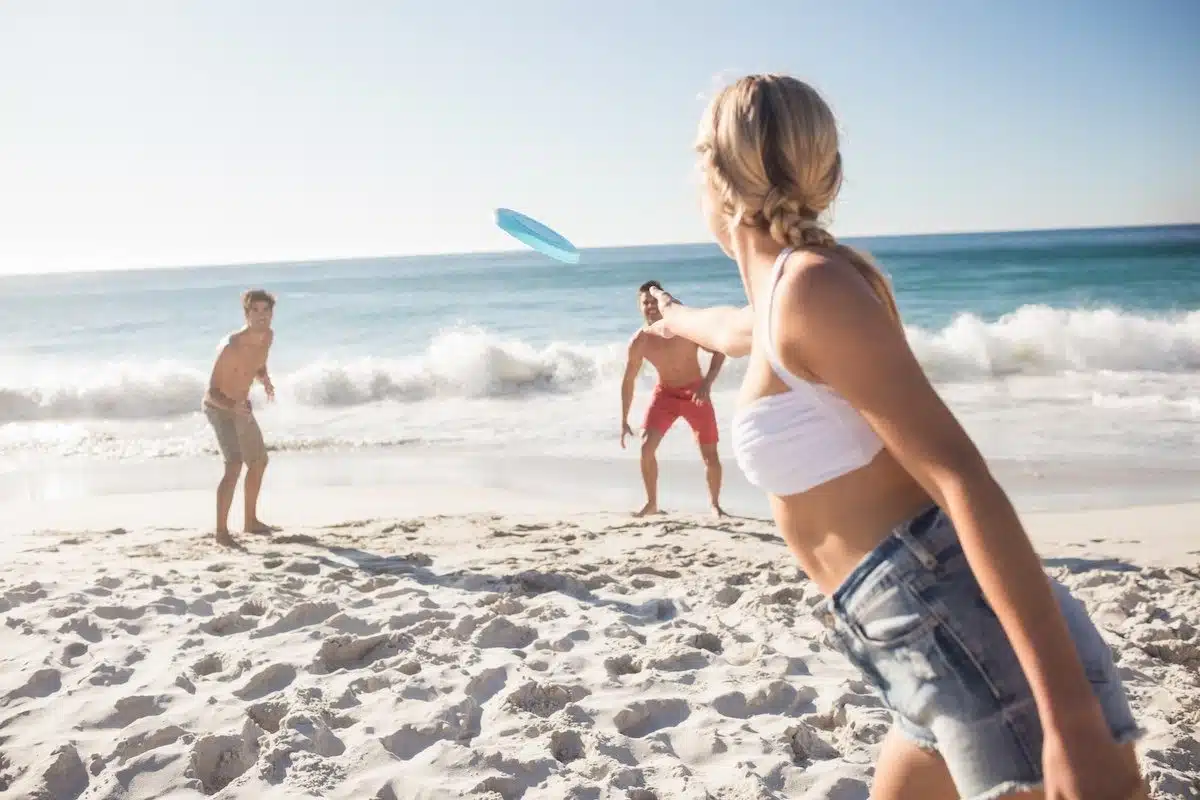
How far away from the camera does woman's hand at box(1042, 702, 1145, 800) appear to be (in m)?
1.10

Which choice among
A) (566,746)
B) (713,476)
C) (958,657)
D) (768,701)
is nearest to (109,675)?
(566,746)

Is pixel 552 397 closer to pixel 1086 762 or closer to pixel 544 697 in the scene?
pixel 544 697

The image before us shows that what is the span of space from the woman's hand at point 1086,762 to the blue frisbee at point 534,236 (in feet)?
8.14

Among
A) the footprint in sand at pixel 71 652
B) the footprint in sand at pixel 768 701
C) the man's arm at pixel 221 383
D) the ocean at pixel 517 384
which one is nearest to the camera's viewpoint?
the footprint in sand at pixel 768 701

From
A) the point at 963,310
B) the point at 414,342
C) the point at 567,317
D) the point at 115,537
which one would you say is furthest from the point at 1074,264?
the point at 115,537

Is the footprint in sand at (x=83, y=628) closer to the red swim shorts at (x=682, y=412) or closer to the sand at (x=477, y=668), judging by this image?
the sand at (x=477, y=668)

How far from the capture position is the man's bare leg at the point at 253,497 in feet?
23.0

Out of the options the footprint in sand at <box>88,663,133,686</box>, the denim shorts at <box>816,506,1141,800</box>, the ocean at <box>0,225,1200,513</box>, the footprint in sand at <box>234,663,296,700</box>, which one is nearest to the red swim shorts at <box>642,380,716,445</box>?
the ocean at <box>0,225,1200,513</box>

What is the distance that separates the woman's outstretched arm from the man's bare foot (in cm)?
513

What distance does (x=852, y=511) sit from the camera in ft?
4.44

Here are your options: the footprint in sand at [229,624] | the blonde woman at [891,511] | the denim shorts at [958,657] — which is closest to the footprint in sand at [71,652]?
the footprint in sand at [229,624]

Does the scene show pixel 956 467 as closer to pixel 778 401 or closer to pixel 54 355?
pixel 778 401

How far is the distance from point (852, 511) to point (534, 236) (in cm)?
232

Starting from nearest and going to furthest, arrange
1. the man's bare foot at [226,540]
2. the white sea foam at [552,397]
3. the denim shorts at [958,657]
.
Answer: the denim shorts at [958,657] → the man's bare foot at [226,540] → the white sea foam at [552,397]
